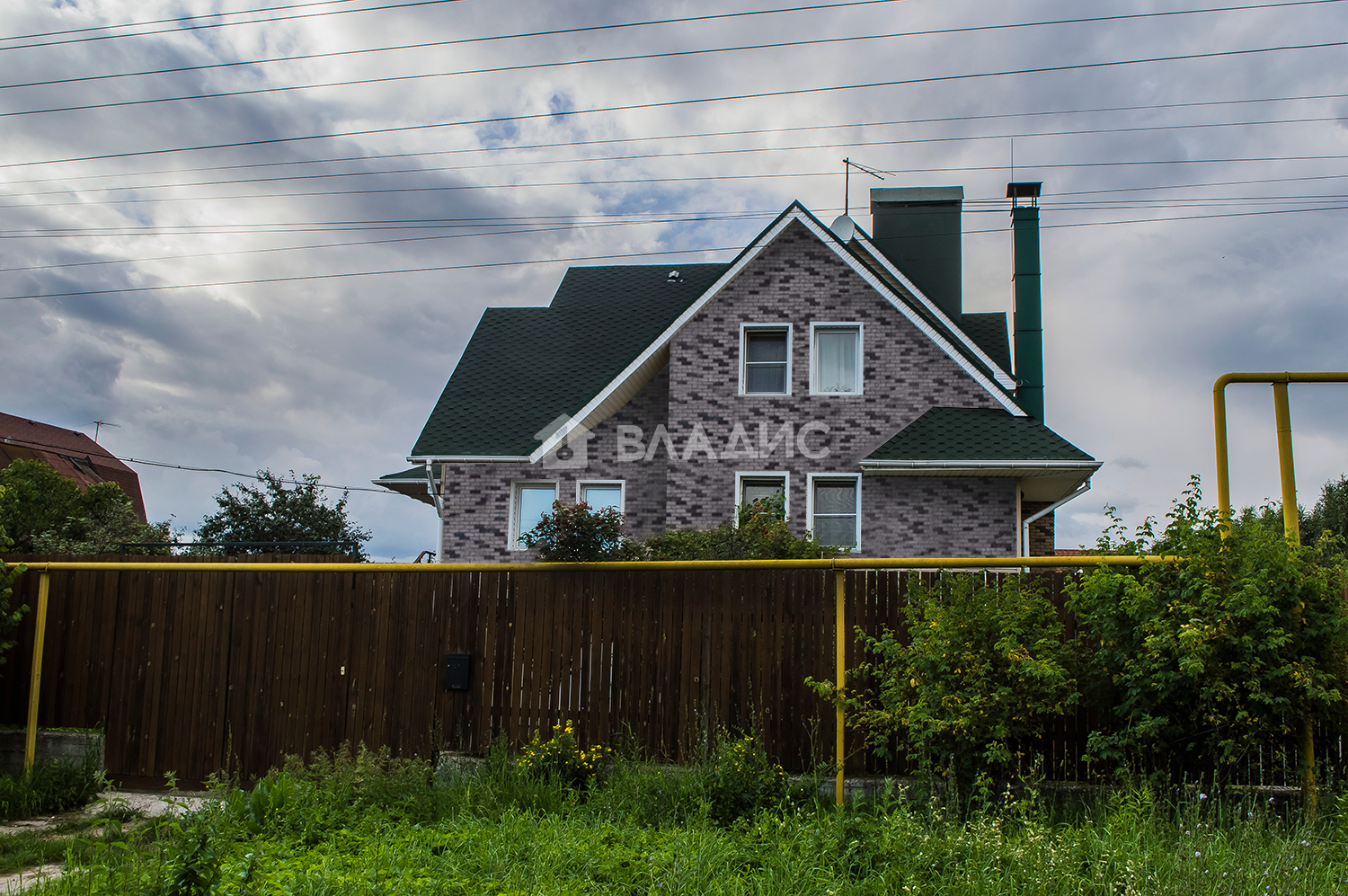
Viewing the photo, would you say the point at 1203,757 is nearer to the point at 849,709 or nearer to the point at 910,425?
the point at 849,709

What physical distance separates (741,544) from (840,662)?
16.7 feet

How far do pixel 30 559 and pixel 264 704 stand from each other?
11.3ft

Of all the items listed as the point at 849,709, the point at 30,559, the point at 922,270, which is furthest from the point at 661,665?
the point at 922,270

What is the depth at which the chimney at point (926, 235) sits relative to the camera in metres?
18.1

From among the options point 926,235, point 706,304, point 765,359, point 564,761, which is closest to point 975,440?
point 765,359

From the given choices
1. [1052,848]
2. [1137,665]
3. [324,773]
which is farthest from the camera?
[324,773]

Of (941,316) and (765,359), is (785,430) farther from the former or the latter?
(941,316)

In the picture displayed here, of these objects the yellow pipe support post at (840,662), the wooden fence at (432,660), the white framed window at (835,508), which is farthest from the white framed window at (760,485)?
the yellow pipe support post at (840,662)

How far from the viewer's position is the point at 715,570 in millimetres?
7422

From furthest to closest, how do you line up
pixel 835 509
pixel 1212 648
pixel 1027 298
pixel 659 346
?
pixel 1027 298 → pixel 659 346 → pixel 835 509 → pixel 1212 648

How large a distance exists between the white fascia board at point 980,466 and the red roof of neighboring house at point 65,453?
2980 cm

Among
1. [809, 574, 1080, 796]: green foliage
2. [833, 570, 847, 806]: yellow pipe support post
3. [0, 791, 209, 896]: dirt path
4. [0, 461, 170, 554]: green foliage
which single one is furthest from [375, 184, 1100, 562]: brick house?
[0, 461, 170, 554]: green foliage

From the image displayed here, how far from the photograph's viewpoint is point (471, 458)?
1477 centimetres

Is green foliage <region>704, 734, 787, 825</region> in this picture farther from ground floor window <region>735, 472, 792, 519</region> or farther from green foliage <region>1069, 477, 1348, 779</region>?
ground floor window <region>735, 472, 792, 519</region>
